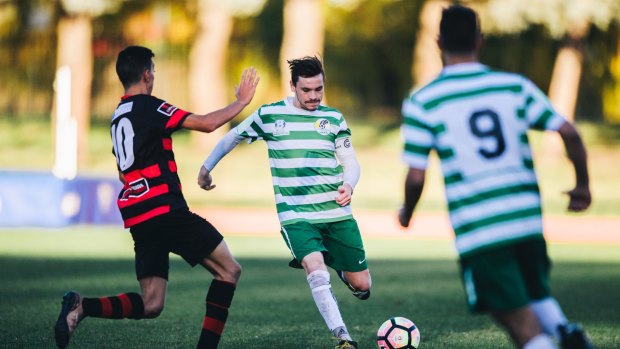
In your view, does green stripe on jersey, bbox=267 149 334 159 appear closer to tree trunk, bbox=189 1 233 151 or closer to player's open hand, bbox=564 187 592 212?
player's open hand, bbox=564 187 592 212

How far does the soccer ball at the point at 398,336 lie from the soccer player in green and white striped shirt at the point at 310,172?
0.55m

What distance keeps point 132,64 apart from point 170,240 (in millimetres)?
1156

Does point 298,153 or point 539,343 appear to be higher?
point 298,153

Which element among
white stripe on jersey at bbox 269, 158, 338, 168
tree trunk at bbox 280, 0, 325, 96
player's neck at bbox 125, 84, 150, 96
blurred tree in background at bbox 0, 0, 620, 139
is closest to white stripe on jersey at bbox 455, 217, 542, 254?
player's neck at bbox 125, 84, 150, 96

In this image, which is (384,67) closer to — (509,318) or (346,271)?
(346,271)

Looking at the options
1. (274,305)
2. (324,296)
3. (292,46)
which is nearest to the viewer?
(324,296)

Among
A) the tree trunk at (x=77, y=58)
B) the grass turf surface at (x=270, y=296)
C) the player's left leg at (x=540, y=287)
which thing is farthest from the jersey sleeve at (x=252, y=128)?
the tree trunk at (x=77, y=58)

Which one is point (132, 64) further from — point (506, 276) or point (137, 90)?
point (506, 276)

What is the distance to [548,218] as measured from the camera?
76.9 ft

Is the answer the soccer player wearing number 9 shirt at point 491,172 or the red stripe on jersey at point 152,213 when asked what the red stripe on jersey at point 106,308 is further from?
the soccer player wearing number 9 shirt at point 491,172

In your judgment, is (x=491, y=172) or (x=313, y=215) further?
(x=313, y=215)

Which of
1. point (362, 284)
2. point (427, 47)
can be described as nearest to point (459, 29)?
point (362, 284)

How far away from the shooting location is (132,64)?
6883 mm

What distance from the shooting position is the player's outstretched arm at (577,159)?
5.19 m
